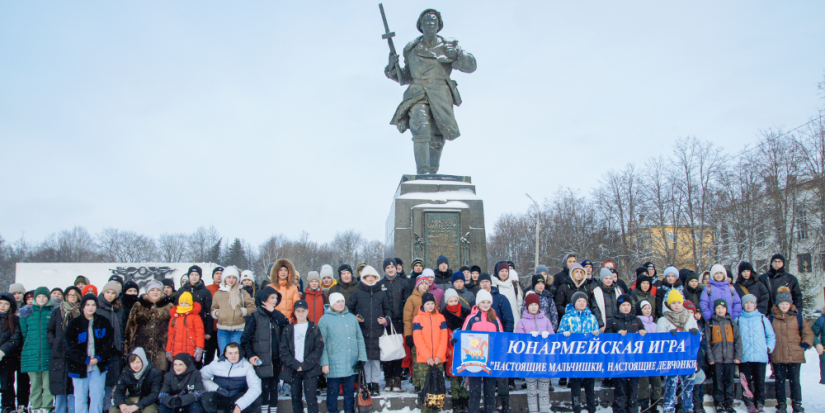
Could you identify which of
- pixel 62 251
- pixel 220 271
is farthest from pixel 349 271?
pixel 62 251

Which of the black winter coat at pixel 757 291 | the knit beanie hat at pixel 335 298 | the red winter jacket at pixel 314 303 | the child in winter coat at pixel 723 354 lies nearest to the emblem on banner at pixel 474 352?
the knit beanie hat at pixel 335 298

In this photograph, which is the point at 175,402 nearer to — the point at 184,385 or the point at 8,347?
the point at 184,385

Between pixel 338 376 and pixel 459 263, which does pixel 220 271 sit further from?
pixel 459 263

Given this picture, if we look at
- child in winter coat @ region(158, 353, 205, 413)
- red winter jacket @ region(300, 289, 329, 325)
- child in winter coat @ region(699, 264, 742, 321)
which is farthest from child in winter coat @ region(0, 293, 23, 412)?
child in winter coat @ region(699, 264, 742, 321)

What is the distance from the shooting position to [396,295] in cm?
633

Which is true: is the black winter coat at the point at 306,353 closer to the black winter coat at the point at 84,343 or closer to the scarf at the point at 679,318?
the black winter coat at the point at 84,343

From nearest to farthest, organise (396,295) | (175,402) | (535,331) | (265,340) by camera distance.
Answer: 1. (175,402)
2. (265,340)
3. (535,331)
4. (396,295)

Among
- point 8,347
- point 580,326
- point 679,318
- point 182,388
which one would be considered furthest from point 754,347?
point 8,347

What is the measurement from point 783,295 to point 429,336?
4411mm

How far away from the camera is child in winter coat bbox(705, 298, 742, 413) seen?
19.7 feet

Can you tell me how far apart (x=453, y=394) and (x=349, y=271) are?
1923mm

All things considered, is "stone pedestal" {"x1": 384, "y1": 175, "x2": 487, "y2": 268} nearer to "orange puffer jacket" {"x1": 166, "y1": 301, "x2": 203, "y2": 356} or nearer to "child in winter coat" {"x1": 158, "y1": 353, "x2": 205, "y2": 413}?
"orange puffer jacket" {"x1": 166, "y1": 301, "x2": 203, "y2": 356}

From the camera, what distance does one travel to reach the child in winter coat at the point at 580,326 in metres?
5.64

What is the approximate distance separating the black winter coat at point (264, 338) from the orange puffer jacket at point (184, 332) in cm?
81
